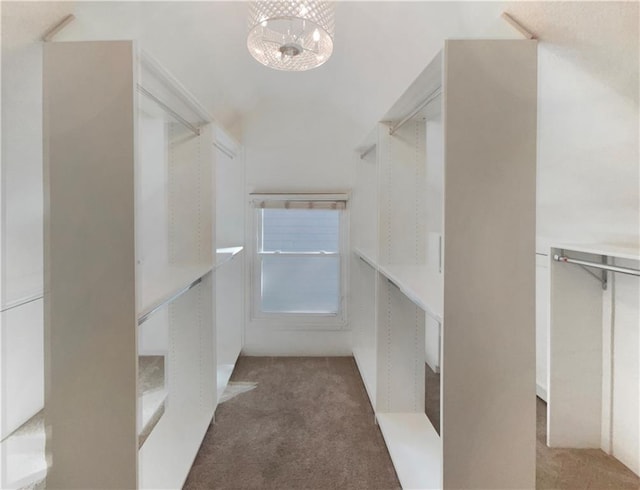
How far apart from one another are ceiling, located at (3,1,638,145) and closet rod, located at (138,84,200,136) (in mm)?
230

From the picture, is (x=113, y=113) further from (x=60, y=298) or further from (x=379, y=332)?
(x=379, y=332)

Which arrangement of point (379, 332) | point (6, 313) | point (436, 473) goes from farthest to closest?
point (379, 332) → point (6, 313) → point (436, 473)

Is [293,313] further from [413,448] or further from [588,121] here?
[588,121]

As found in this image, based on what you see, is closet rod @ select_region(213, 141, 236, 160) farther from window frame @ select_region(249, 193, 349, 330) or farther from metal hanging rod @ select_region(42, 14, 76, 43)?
metal hanging rod @ select_region(42, 14, 76, 43)

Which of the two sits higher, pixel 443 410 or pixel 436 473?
pixel 443 410

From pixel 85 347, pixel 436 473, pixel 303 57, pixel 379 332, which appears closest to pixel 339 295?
pixel 379 332

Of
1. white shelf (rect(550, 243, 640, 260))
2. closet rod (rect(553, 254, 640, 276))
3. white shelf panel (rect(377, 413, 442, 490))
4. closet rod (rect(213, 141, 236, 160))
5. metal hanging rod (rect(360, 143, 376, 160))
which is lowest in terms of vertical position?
white shelf panel (rect(377, 413, 442, 490))

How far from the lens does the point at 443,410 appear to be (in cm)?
114

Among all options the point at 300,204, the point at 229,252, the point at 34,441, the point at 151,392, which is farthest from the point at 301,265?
the point at 34,441

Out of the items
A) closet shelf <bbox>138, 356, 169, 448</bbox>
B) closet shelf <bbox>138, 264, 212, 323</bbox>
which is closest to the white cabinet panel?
closet shelf <bbox>138, 356, 169, 448</bbox>

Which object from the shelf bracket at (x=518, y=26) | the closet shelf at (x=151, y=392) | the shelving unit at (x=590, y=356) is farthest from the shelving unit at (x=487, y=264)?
the closet shelf at (x=151, y=392)

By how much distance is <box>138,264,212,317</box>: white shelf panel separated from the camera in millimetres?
1286

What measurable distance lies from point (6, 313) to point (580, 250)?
3090mm

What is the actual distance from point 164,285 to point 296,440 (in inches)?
47.1
